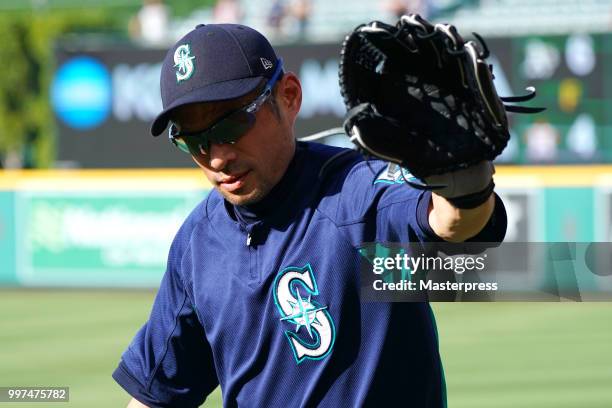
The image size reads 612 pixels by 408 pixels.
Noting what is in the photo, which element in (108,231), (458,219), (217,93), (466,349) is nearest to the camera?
(458,219)

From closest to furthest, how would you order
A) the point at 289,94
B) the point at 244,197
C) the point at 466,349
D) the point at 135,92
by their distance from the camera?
1. the point at 244,197
2. the point at 289,94
3. the point at 466,349
4. the point at 135,92

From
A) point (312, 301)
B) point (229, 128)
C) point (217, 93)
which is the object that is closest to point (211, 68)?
point (217, 93)

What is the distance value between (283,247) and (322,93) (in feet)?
35.3

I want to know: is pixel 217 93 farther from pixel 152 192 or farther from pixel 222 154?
pixel 152 192

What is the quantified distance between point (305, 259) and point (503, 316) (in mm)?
8171

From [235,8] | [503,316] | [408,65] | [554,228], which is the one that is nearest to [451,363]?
[503,316]

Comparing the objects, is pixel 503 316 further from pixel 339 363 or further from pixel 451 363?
pixel 339 363

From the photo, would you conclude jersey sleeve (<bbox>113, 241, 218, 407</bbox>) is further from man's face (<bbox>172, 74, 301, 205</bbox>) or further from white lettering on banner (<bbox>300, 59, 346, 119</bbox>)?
white lettering on banner (<bbox>300, 59, 346, 119</bbox>)

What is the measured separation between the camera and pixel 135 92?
14.7m

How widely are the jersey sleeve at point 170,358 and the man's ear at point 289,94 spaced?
65cm

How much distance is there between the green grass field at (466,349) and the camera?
25.2 ft

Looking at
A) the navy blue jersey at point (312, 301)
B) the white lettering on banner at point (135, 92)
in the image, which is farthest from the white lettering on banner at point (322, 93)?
the navy blue jersey at point (312, 301)

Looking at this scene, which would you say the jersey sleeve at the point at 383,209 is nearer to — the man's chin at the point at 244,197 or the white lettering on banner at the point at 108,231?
the man's chin at the point at 244,197

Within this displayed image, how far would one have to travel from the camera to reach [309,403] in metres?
3.20
